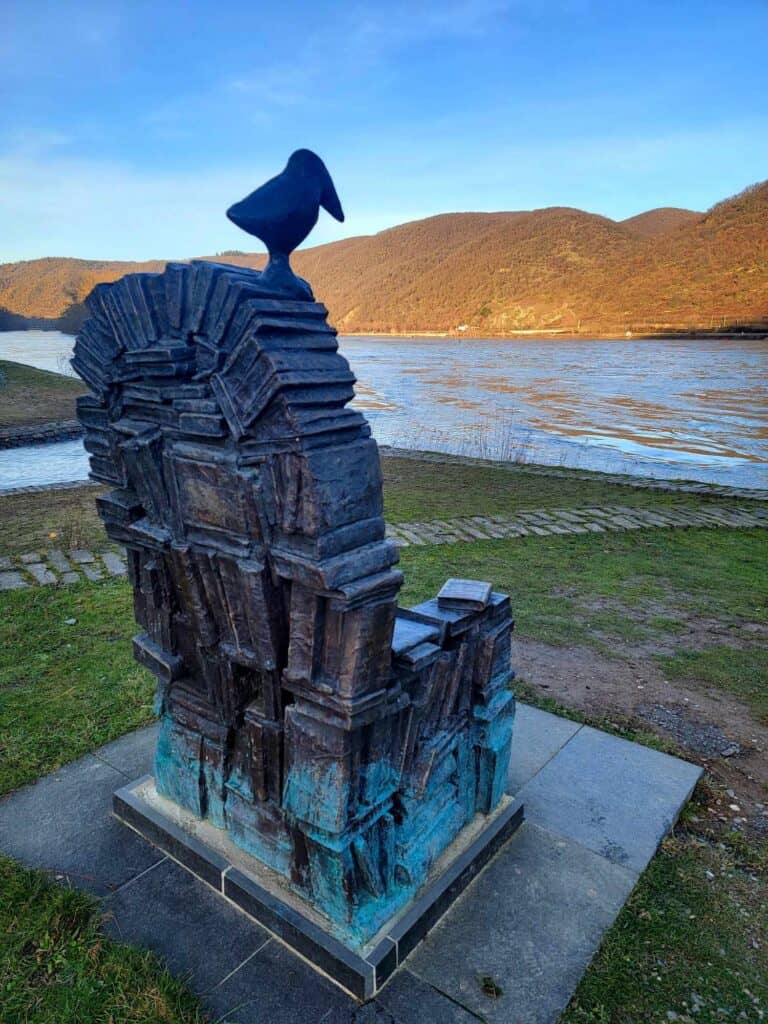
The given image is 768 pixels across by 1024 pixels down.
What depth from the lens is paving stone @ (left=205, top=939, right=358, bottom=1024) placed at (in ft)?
6.91

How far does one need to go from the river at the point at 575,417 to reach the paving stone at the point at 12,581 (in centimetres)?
583

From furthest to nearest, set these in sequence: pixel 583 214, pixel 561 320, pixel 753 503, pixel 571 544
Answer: pixel 583 214 < pixel 561 320 < pixel 753 503 < pixel 571 544

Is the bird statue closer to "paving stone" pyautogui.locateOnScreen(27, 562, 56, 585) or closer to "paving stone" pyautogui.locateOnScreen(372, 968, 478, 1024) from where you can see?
"paving stone" pyautogui.locateOnScreen(372, 968, 478, 1024)

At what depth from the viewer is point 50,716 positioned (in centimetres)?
391

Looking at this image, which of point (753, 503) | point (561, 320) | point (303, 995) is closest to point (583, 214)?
point (561, 320)

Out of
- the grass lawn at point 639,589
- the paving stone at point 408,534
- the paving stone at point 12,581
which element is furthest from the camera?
the paving stone at point 408,534

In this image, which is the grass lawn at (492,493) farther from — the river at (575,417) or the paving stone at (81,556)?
the paving stone at (81,556)

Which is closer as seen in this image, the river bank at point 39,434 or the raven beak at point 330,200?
the raven beak at point 330,200

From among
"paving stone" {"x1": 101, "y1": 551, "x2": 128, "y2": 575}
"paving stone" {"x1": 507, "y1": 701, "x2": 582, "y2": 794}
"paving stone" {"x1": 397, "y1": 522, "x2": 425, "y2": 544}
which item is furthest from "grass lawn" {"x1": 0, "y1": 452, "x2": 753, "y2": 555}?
"paving stone" {"x1": 507, "y1": 701, "x2": 582, "y2": 794}

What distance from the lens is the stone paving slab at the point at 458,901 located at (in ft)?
7.14

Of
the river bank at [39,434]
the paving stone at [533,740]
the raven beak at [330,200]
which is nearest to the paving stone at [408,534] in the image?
the paving stone at [533,740]

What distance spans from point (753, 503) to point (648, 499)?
5.28 feet

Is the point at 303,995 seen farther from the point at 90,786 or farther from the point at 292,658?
the point at 90,786

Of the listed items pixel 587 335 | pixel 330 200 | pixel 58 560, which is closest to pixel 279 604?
pixel 330 200
